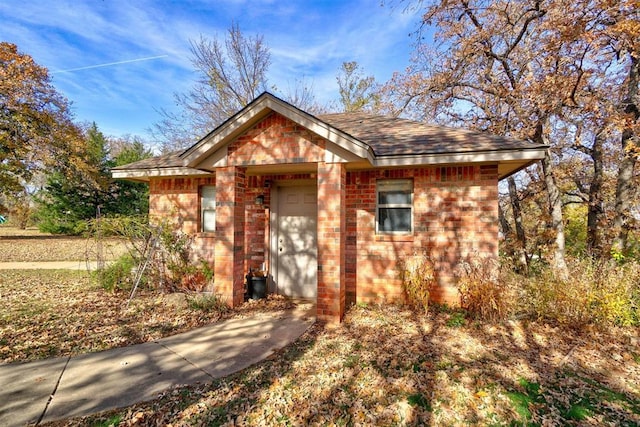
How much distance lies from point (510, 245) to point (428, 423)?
1098cm

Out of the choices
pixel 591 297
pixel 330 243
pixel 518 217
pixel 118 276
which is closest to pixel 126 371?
pixel 330 243

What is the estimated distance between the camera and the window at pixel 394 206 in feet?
21.4

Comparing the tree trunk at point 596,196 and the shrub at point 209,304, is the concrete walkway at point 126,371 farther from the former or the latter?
the tree trunk at point 596,196

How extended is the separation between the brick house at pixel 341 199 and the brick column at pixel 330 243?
2cm

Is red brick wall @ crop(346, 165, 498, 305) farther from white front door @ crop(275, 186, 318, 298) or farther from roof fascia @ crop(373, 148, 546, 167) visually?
white front door @ crop(275, 186, 318, 298)

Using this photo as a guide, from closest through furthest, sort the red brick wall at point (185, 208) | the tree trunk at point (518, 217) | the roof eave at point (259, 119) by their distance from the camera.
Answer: the roof eave at point (259, 119) → the red brick wall at point (185, 208) → the tree trunk at point (518, 217)

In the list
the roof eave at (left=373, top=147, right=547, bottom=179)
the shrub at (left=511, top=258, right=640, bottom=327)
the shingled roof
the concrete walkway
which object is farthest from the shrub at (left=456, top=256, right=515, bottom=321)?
the concrete walkway

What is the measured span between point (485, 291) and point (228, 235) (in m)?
4.84

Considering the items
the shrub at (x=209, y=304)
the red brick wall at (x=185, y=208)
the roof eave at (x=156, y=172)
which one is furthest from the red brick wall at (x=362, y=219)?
the red brick wall at (x=185, y=208)

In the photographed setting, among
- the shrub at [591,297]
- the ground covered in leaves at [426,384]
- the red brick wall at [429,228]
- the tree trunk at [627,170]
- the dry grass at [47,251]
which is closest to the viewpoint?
the ground covered in leaves at [426,384]

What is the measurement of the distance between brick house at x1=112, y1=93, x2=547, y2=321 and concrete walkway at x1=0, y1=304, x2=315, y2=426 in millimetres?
1349

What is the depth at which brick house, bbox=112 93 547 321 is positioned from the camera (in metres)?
5.56

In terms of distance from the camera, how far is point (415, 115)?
523 inches

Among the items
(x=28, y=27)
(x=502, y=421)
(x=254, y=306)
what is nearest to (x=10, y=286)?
(x=28, y=27)
